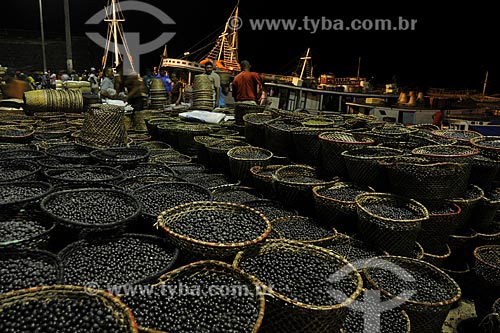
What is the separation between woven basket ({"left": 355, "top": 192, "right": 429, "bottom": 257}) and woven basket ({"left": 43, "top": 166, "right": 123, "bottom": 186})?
2155mm

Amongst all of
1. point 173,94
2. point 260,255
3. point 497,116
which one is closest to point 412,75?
point 497,116

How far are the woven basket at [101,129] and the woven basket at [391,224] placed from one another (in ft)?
9.35

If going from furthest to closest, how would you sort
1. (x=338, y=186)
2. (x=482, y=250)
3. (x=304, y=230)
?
(x=482, y=250), (x=338, y=186), (x=304, y=230)

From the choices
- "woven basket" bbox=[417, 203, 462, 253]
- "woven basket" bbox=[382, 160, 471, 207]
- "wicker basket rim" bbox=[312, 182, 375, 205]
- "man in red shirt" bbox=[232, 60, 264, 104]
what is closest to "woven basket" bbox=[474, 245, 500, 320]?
"woven basket" bbox=[417, 203, 462, 253]

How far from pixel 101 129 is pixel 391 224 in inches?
128

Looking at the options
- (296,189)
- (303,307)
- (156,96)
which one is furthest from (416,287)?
(156,96)

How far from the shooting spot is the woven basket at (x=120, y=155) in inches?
139

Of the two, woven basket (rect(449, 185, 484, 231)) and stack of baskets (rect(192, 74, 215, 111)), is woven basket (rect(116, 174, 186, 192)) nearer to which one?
woven basket (rect(449, 185, 484, 231))

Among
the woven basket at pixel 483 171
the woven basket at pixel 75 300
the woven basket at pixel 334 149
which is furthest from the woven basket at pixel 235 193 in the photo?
the woven basket at pixel 483 171

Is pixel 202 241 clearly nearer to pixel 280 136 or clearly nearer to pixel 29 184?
pixel 29 184

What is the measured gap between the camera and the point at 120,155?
387 cm

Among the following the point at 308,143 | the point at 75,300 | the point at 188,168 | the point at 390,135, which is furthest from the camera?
the point at 188,168

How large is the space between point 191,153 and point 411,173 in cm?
323

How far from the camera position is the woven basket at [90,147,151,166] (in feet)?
11.6
